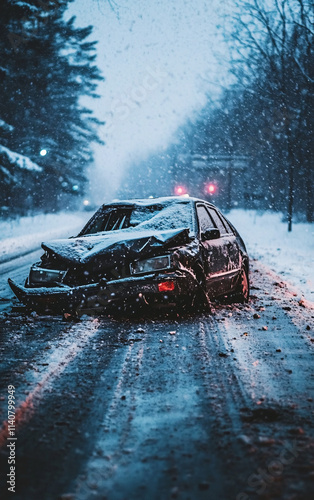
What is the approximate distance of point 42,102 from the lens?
1346 inches

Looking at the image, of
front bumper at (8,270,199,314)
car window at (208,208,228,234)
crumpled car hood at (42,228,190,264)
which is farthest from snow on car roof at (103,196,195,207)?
front bumper at (8,270,199,314)

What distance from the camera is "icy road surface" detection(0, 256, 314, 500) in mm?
2402

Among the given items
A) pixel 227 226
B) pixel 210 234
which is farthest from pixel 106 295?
pixel 227 226

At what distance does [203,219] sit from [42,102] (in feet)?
97.3

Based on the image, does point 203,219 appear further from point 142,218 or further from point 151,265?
point 151,265

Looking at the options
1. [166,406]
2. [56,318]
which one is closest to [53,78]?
[56,318]

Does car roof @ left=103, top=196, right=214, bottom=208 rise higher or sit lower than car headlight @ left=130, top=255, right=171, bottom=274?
higher

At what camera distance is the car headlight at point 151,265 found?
598cm

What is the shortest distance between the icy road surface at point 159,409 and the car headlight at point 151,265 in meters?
0.67

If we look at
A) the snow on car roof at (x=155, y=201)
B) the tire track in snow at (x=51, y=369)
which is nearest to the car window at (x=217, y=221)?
the snow on car roof at (x=155, y=201)

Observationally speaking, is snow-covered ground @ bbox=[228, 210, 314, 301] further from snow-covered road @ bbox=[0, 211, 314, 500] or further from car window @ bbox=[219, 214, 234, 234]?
snow-covered road @ bbox=[0, 211, 314, 500]

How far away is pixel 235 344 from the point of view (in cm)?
518

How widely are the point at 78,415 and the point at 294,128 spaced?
2385cm

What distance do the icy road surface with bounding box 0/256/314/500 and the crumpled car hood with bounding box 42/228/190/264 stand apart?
841 millimetres
